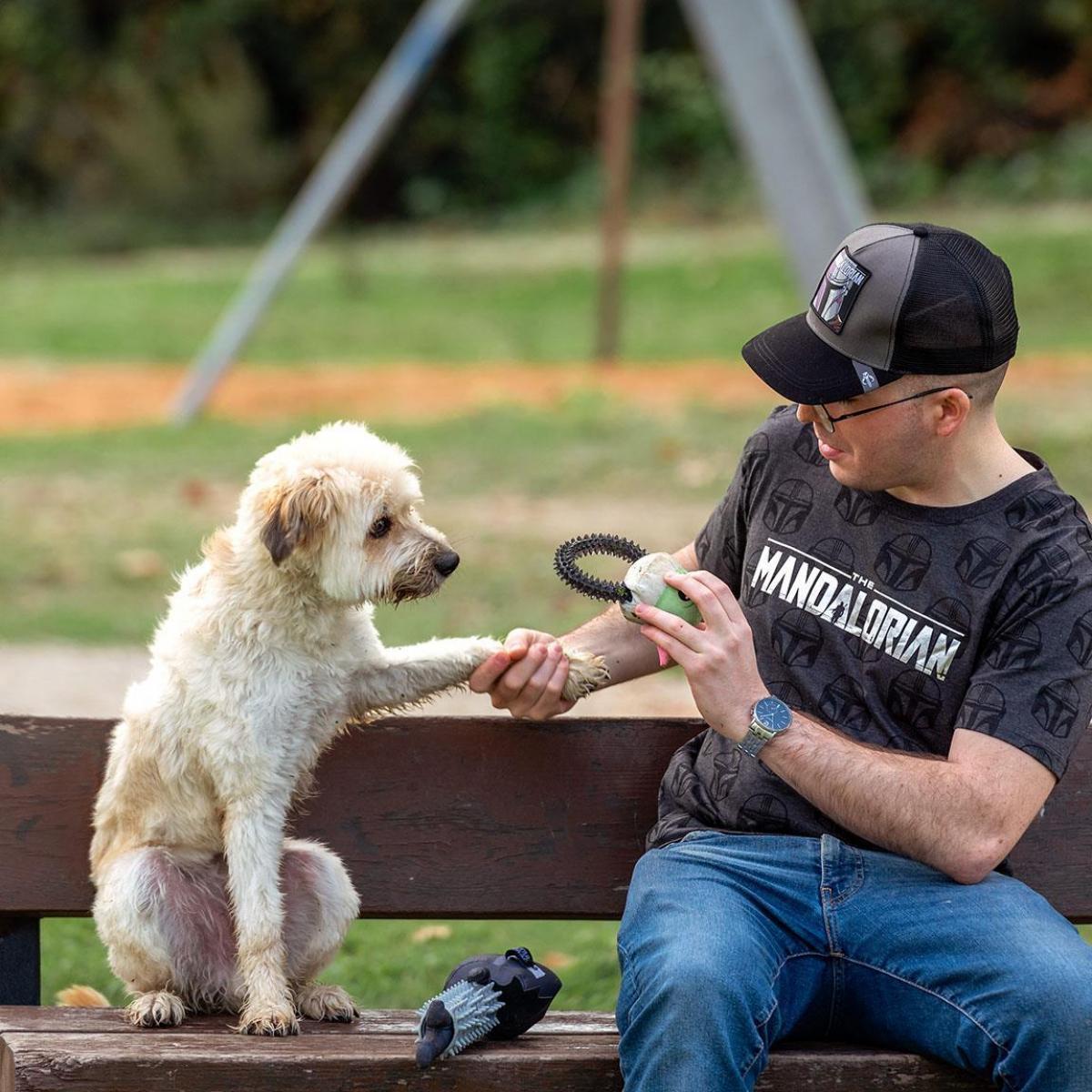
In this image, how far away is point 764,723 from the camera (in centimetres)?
328

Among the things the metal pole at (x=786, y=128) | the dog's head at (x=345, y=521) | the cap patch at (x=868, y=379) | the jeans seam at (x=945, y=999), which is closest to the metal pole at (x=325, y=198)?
the metal pole at (x=786, y=128)

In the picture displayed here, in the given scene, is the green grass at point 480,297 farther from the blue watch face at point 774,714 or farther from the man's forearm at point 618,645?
the blue watch face at point 774,714

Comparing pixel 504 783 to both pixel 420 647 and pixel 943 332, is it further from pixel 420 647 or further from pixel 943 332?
pixel 943 332

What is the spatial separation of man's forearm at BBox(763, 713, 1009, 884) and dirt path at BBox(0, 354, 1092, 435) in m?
Result: 11.5

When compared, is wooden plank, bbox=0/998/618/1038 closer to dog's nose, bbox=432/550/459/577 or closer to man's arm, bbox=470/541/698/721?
man's arm, bbox=470/541/698/721

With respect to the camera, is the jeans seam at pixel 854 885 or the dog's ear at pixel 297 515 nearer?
the jeans seam at pixel 854 885

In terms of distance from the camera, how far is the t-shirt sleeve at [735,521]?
3797 mm

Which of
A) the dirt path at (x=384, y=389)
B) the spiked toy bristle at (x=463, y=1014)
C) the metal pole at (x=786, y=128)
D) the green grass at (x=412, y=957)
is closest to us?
the spiked toy bristle at (x=463, y=1014)

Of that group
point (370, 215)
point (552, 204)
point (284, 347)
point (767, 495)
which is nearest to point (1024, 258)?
point (284, 347)

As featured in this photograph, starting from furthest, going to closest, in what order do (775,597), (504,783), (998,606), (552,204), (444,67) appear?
(444,67), (552,204), (504,783), (775,597), (998,606)

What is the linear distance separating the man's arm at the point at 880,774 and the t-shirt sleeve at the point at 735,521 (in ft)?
1.57

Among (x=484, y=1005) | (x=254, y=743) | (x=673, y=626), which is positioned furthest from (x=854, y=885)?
(x=254, y=743)

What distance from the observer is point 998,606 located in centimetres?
337

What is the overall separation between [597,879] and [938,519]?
1077 millimetres
